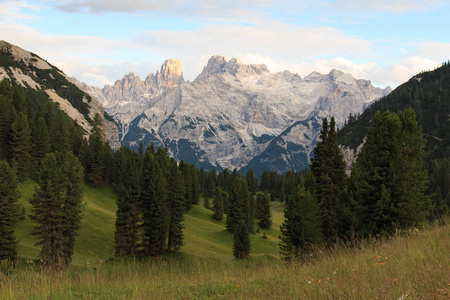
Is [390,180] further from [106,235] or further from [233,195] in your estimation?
[233,195]

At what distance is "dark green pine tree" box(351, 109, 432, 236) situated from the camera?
31188mm

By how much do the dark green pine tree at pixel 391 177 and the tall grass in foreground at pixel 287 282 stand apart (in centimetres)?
1903

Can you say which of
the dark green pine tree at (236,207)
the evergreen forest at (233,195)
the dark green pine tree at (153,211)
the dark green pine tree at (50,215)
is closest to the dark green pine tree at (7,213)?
the evergreen forest at (233,195)

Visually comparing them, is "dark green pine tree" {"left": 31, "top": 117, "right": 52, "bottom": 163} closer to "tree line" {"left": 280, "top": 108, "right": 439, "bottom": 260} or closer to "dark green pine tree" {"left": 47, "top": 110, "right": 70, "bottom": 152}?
"dark green pine tree" {"left": 47, "top": 110, "right": 70, "bottom": 152}

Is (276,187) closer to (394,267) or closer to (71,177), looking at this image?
(71,177)

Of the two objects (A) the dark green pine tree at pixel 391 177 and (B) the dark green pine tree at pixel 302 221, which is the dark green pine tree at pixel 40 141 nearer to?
(B) the dark green pine tree at pixel 302 221

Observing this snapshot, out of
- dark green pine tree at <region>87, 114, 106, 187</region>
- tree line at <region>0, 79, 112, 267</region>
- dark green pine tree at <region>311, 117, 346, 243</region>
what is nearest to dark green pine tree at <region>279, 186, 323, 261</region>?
dark green pine tree at <region>311, 117, 346, 243</region>

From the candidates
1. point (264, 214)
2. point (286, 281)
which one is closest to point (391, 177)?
point (286, 281)

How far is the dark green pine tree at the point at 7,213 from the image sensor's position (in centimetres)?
4622

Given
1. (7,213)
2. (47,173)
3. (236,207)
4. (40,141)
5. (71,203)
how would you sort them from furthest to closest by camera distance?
(236,207), (40,141), (71,203), (47,173), (7,213)

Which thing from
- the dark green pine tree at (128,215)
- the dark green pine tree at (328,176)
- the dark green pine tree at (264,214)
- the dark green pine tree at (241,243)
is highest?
the dark green pine tree at (328,176)

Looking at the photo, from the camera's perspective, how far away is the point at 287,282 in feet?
33.5

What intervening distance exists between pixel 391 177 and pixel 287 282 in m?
25.5

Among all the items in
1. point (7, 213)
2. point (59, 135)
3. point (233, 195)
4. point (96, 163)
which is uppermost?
point (59, 135)
